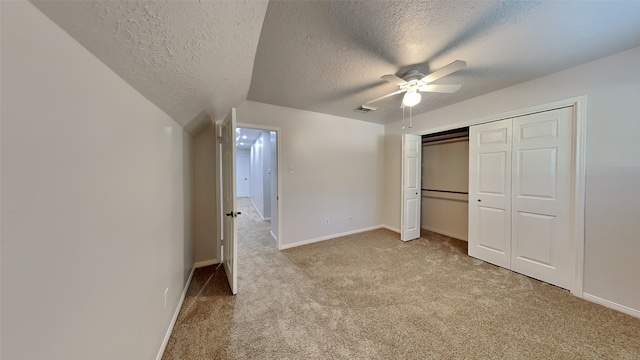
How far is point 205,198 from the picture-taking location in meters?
2.89

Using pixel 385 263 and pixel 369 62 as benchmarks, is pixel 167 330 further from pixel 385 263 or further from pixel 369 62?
pixel 369 62

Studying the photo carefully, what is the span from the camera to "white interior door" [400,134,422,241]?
146 inches

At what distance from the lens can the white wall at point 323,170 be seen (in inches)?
133

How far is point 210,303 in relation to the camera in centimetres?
201

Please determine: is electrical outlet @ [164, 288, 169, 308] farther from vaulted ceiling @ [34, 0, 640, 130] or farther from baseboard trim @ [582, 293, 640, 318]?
baseboard trim @ [582, 293, 640, 318]

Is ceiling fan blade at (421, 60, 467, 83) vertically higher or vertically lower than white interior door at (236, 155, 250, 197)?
higher

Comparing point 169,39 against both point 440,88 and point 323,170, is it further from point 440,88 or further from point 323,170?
point 323,170

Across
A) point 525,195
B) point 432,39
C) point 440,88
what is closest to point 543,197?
point 525,195

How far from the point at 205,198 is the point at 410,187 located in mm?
3429

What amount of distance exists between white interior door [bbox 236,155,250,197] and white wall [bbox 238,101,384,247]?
732 cm

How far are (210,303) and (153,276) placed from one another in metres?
0.85

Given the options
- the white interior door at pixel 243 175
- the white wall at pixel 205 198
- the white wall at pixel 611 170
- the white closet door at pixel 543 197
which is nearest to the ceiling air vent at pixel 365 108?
the white closet door at pixel 543 197

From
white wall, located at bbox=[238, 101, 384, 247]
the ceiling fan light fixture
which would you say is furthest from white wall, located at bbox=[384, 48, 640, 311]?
white wall, located at bbox=[238, 101, 384, 247]

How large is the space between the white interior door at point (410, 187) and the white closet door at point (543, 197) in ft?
4.62
